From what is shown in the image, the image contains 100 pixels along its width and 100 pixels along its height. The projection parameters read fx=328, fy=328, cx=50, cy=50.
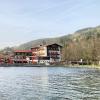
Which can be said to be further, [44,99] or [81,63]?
[81,63]

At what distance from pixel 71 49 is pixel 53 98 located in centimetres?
14261

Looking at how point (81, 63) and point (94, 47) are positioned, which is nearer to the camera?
point (94, 47)

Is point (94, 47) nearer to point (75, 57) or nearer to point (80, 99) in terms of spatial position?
point (75, 57)

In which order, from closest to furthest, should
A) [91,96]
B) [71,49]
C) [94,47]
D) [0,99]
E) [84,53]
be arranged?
[0,99]
[91,96]
[94,47]
[84,53]
[71,49]

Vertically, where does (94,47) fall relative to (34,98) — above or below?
above

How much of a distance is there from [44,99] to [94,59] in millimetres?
120988

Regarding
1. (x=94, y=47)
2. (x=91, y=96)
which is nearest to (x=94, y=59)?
(x=94, y=47)

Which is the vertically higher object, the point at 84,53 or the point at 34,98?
the point at 84,53

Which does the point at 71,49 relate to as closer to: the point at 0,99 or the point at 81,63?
the point at 81,63

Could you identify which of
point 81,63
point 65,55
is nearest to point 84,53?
point 81,63

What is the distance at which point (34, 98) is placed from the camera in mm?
29828

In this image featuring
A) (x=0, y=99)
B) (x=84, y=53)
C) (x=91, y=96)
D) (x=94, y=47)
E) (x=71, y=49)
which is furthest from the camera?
(x=71, y=49)

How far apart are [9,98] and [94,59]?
397 ft

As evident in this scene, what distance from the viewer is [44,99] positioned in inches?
1148
